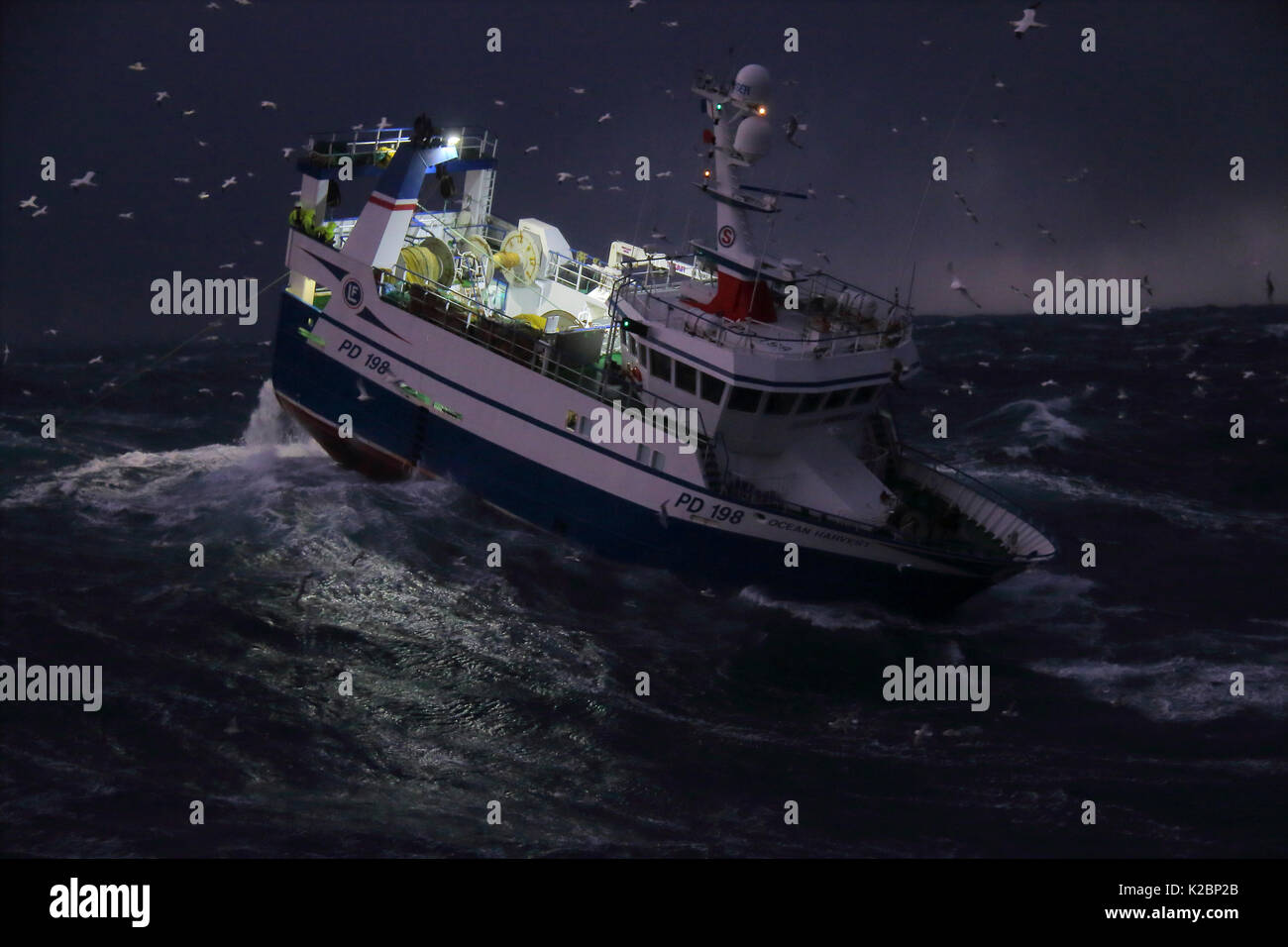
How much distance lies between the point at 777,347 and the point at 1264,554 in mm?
11633

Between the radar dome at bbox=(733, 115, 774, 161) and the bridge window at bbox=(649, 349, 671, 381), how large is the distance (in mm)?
3981

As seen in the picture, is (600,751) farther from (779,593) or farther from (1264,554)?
(1264,554)

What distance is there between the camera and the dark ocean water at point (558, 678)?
20766mm

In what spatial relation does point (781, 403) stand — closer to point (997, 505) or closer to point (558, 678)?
point (997, 505)

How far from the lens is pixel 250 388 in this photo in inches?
1553

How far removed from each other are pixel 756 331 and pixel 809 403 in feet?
5.55

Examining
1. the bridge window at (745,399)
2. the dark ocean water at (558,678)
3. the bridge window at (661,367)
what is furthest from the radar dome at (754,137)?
the dark ocean water at (558,678)

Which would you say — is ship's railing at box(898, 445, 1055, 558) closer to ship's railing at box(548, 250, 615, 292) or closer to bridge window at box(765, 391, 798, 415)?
bridge window at box(765, 391, 798, 415)

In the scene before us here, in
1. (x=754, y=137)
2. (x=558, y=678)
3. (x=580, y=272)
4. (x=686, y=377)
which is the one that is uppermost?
(x=754, y=137)

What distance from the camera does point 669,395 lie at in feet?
91.6

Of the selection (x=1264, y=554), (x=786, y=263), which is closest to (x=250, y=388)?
(x=786, y=263)

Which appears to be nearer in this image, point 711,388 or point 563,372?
point 711,388

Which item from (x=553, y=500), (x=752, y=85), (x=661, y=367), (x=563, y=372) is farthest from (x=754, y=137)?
(x=553, y=500)

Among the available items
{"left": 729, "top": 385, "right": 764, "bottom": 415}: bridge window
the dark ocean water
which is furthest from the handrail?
the dark ocean water
